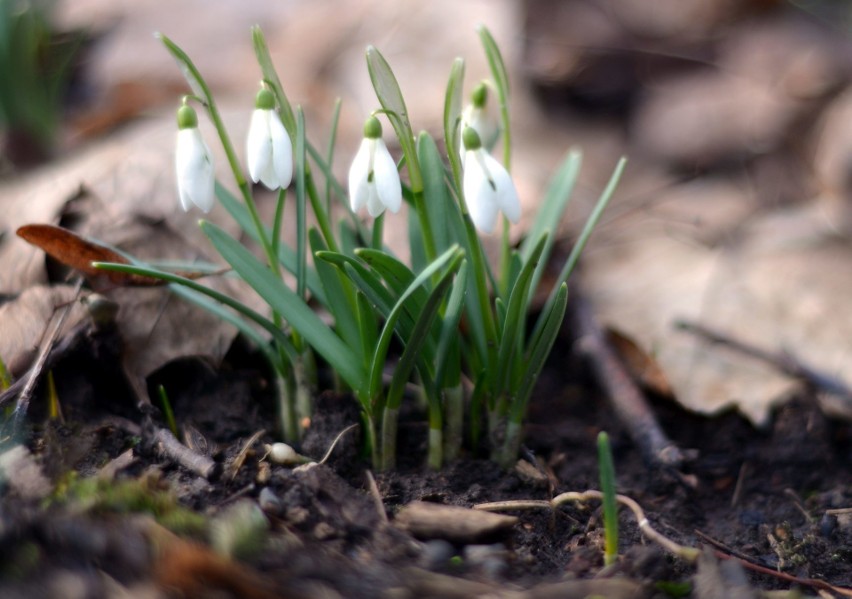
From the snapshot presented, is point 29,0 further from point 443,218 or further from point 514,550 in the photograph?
point 514,550

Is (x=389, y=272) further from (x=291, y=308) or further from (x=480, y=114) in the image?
(x=480, y=114)

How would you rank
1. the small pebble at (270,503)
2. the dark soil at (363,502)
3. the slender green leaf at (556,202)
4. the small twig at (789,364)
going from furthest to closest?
the small twig at (789,364)
the slender green leaf at (556,202)
the small pebble at (270,503)
the dark soil at (363,502)

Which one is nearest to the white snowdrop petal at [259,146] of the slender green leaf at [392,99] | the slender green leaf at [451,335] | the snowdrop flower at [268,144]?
the snowdrop flower at [268,144]

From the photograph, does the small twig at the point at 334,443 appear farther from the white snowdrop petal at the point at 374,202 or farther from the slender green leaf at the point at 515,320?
the white snowdrop petal at the point at 374,202

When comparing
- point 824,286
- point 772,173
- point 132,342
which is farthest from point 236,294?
point 772,173

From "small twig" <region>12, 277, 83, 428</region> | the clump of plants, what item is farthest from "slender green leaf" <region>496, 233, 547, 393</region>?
"small twig" <region>12, 277, 83, 428</region>

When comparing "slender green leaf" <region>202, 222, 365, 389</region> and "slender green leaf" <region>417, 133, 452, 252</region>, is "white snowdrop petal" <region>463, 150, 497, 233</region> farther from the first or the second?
"slender green leaf" <region>202, 222, 365, 389</region>
